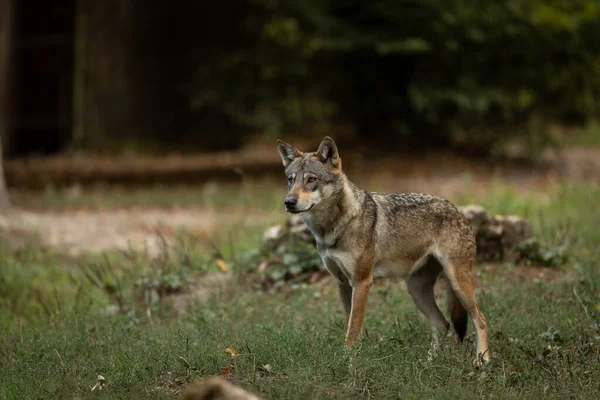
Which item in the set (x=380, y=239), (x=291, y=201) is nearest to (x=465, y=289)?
(x=380, y=239)

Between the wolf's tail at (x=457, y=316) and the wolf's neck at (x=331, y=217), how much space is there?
105cm

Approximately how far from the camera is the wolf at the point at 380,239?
645cm

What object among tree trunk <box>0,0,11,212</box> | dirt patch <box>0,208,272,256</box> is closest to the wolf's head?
dirt patch <box>0,208,272,256</box>

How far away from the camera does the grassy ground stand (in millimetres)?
5625

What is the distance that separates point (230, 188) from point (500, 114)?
18.6ft

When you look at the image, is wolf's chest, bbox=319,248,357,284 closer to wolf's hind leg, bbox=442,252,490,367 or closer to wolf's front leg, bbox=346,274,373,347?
wolf's front leg, bbox=346,274,373,347

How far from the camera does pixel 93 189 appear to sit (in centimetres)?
1664

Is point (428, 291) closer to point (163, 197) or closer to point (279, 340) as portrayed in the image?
point (279, 340)

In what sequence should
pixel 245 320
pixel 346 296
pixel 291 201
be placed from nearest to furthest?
1. pixel 291 201
2. pixel 346 296
3. pixel 245 320

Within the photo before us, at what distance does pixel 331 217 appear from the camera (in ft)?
21.5

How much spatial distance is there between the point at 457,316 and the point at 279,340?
5.01ft

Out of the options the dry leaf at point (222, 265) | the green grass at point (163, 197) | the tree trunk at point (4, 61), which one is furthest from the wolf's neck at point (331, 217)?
the tree trunk at point (4, 61)

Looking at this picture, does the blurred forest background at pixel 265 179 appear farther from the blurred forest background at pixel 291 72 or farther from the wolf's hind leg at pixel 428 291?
the wolf's hind leg at pixel 428 291

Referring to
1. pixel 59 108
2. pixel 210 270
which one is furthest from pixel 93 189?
pixel 210 270
